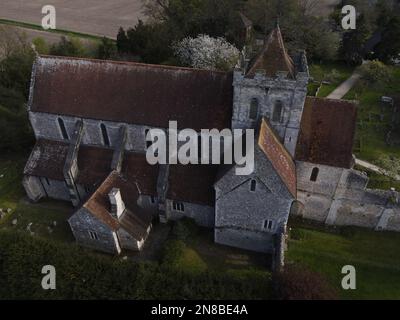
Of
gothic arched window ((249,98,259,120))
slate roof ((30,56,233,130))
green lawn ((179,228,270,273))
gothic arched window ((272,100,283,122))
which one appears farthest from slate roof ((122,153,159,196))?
gothic arched window ((272,100,283,122))

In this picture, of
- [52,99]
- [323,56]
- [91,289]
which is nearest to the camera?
[91,289]

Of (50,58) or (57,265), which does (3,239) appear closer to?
(57,265)

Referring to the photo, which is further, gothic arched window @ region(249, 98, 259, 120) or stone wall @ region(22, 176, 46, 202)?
stone wall @ region(22, 176, 46, 202)

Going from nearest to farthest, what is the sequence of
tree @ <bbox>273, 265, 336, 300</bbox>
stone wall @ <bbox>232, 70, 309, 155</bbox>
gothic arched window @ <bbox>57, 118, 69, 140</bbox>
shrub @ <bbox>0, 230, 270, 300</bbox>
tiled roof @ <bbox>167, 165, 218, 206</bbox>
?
tree @ <bbox>273, 265, 336, 300</bbox> < shrub @ <bbox>0, 230, 270, 300</bbox> < stone wall @ <bbox>232, 70, 309, 155</bbox> < tiled roof @ <bbox>167, 165, 218, 206</bbox> < gothic arched window @ <bbox>57, 118, 69, 140</bbox>

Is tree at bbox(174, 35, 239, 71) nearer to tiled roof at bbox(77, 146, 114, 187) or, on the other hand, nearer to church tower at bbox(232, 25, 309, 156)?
church tower at bbox(232, 25, 309, 156)

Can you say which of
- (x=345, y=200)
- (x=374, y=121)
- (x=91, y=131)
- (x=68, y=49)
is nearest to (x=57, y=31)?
(x=68, y=49)

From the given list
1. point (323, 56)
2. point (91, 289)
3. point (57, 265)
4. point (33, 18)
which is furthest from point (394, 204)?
point (33, 18)

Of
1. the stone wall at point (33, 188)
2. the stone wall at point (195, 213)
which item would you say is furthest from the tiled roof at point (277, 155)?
the stone wall at point (33, 188)
